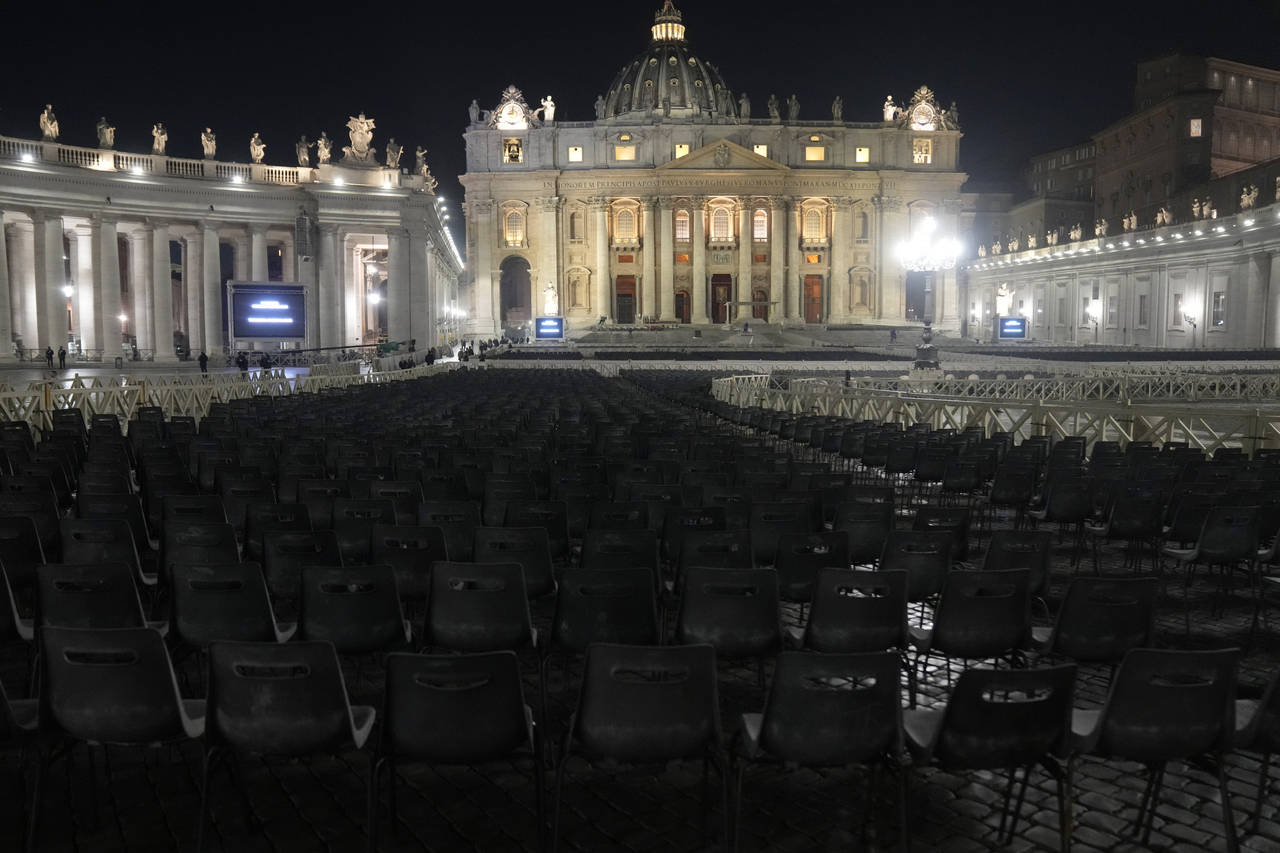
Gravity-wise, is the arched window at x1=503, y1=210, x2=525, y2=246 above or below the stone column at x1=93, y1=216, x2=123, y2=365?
above

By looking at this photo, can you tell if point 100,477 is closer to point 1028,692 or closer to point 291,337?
point 1028,692

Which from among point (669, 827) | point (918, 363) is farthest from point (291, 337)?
point (669, 827)

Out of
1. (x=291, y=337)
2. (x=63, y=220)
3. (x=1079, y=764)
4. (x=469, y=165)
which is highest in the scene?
(x=469, y=165)

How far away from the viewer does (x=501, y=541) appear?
289 inches

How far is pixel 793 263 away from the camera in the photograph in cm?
10481

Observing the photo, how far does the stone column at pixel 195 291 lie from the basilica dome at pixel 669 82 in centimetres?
6718

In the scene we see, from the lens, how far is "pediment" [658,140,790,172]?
10062cm

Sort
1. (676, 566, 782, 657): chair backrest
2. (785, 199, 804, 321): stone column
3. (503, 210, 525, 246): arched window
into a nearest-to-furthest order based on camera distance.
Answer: (676, 566, 782, 657): chair backrest, (785, 199, 804, 321): stone column, (503, 210, 525, 246): arched window

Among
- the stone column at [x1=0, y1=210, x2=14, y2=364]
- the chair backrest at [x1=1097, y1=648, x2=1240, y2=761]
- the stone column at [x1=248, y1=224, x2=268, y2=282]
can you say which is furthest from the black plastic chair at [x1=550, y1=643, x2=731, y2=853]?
the stone column at [x1=248, y1=224, x2=268, y2=282]

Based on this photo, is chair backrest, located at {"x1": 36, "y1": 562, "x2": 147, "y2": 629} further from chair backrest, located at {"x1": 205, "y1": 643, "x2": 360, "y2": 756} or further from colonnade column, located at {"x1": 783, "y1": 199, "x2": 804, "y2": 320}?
colonnade column, located at {"x1": 783, "y1": 199, "x2": 804, "y2": 320}

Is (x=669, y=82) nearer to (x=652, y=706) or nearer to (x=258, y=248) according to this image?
(x=258, y=248)

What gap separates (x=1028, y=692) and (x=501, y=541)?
13.1 ft

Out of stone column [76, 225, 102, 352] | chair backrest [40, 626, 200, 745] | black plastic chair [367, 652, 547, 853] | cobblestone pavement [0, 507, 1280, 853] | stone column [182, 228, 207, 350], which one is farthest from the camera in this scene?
stone column [182, 228, 207, 350]

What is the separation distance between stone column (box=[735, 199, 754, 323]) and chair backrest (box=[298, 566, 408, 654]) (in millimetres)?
98127
